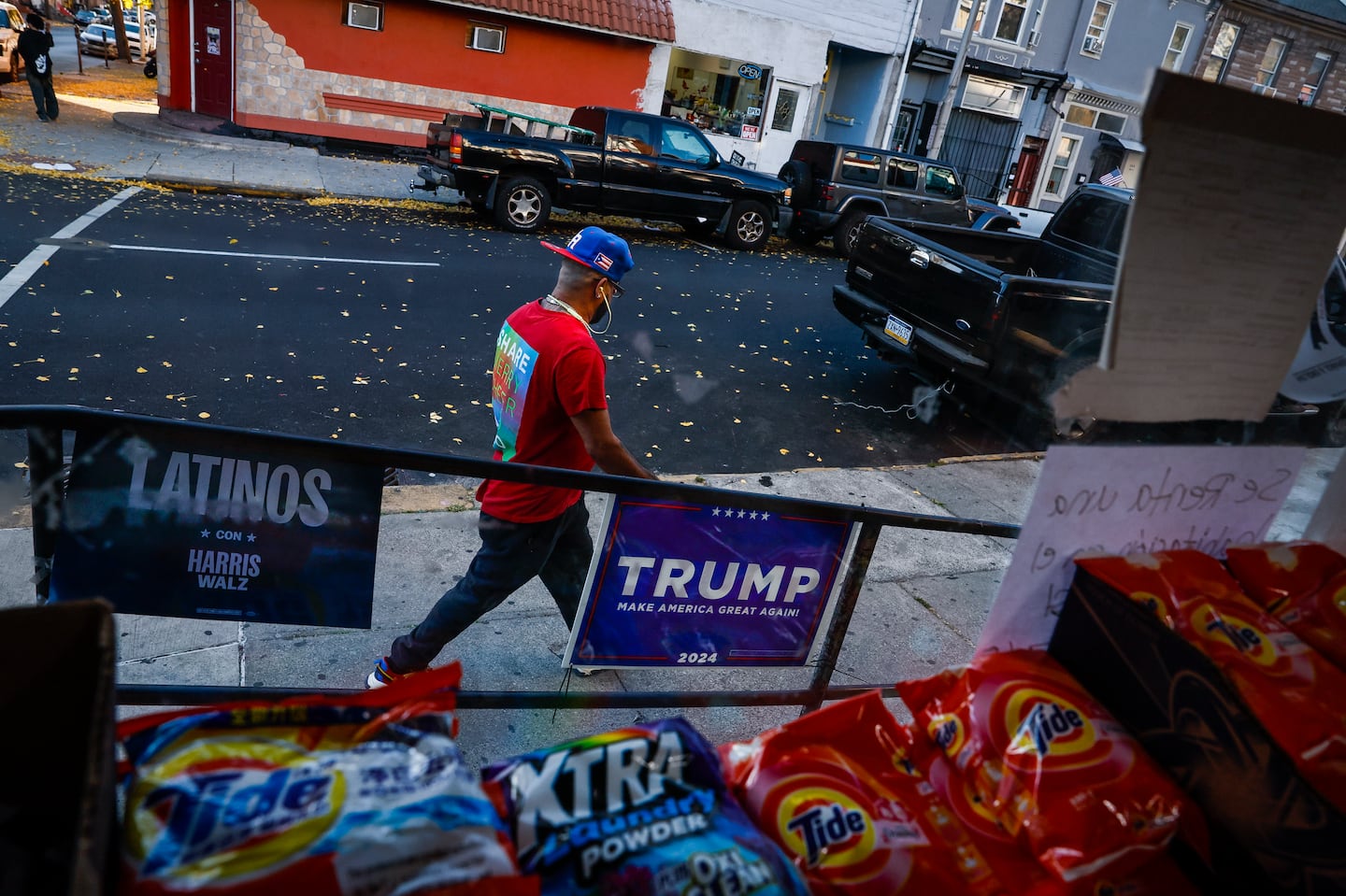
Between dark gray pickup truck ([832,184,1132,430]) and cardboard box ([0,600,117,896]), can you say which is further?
dark gray pickup truck ([832,184,1132,430])

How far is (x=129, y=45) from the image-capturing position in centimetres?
3897

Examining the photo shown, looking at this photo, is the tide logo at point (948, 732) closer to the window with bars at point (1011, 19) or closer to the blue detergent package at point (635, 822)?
the blue detergent package at point (635, 822)

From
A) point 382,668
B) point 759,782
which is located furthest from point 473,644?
point 759,782

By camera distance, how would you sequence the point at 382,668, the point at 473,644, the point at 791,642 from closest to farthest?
the point at 791,642, the point at 382,668, the point at 473,644

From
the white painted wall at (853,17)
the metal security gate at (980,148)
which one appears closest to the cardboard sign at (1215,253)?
the white painted wall at (853,17)

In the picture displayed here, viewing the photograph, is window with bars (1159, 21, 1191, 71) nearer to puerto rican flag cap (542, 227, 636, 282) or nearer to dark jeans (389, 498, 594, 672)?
puerto rican flag cap (542, 227, 636, 282)

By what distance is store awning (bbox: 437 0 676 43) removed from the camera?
20359 mm

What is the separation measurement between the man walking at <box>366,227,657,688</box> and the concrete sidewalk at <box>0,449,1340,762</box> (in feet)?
1.59

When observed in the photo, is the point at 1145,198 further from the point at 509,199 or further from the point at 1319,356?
the point at 509,199

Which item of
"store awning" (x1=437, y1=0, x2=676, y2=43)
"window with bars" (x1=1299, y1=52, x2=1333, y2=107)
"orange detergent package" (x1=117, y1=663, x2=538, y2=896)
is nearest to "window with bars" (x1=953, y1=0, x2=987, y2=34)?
"store awning" (x1=437, y1=0, x2=676, y2=43)

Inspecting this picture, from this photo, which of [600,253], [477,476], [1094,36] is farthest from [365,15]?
[1094,36]

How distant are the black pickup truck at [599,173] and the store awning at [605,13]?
18.8 ft

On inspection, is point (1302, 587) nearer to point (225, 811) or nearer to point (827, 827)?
point (827, 827)

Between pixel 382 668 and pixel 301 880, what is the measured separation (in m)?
2.61
